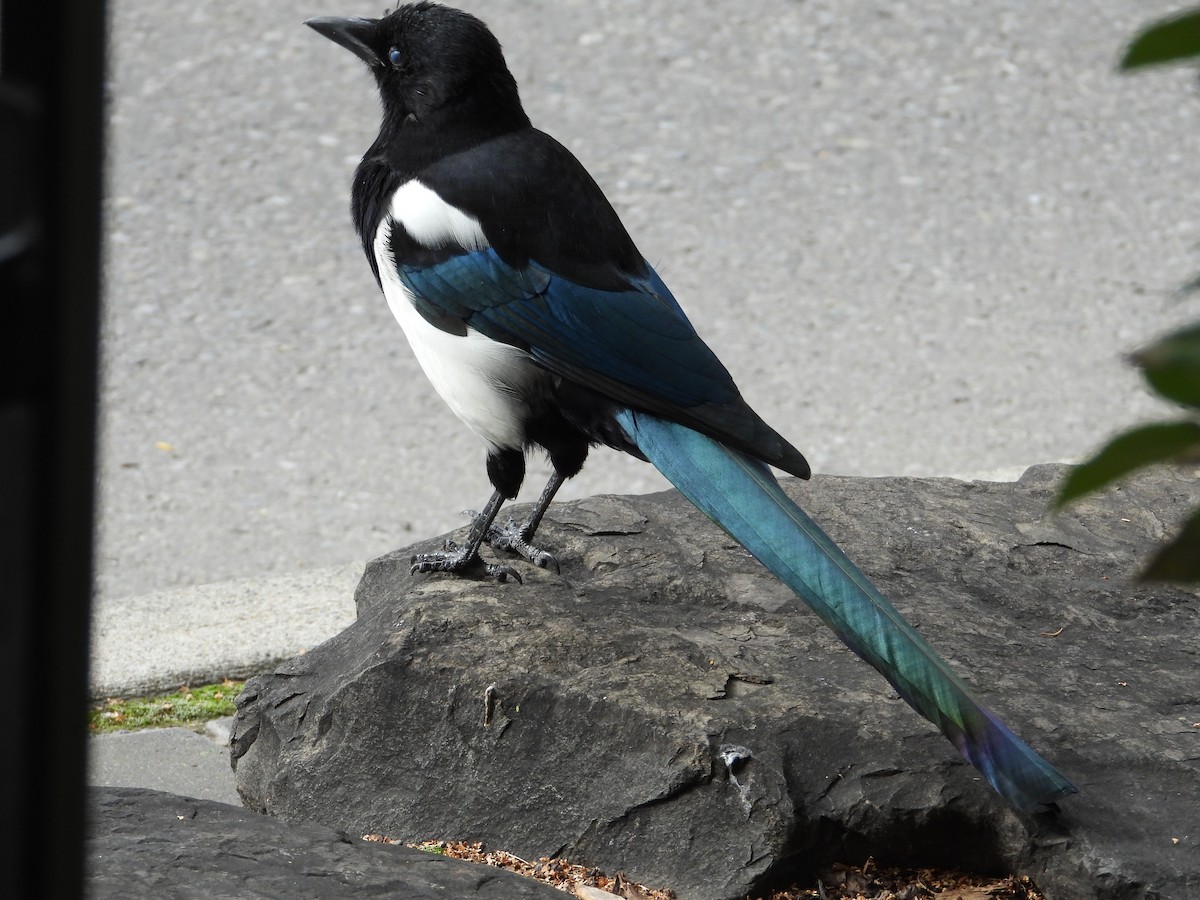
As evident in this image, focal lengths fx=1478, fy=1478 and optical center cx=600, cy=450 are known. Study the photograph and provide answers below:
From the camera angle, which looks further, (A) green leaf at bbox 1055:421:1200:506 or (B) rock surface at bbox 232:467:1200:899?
(B) rock surface at bbox 232:467:1200:899

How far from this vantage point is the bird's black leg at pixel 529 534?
2584 mm

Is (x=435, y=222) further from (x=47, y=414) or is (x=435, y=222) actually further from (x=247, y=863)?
(x=47, y=414)

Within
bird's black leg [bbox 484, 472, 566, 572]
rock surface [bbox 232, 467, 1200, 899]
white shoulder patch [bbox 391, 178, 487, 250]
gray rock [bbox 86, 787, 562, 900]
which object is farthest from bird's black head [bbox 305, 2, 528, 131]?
gray rock [bbox 86, 787, 562, 900]

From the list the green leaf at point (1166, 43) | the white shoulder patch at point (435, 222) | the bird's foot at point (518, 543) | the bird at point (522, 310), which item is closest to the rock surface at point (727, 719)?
the bird's foot at point (518, 543)

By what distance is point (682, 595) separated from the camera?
8.11ft

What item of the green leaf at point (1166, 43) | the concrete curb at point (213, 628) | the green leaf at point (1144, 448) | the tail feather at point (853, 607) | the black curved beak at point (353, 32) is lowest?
the concrete curb at point (213, 628)

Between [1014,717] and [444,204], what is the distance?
116 centimetres

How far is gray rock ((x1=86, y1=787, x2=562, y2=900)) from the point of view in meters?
1.57

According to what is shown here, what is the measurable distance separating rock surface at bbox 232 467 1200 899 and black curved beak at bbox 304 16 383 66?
2.94 ft

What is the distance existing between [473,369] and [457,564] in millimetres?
361

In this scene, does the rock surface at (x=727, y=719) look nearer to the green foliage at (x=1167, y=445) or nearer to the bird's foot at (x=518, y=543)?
the bird's foot at (x=518, y=543)

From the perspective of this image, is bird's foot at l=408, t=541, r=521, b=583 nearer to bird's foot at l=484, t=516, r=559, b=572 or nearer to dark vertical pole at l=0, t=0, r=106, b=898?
bird's foot at l=484, t=516, r=559, b=572

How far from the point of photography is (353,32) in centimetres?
→ 266

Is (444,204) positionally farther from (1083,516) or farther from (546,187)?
(1083,516)
